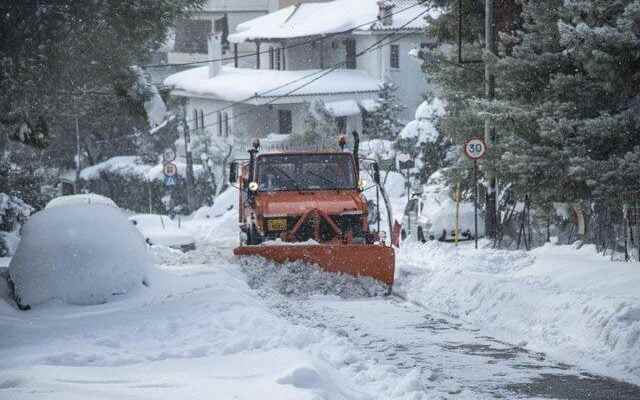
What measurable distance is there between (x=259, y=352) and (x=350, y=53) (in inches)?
1867

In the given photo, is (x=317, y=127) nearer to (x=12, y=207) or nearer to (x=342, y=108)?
(x=342, y=108)

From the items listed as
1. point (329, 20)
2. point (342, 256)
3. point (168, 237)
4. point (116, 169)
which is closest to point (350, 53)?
point (329, 20)

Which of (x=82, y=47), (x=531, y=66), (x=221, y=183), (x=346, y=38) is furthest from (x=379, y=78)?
(x=82, y=47)

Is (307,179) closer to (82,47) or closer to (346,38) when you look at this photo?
(82,47)

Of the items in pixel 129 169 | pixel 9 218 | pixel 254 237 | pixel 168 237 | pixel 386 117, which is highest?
pixel 386 117

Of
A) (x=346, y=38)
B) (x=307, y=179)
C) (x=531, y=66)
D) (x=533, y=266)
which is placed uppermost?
(x=346, y=38)

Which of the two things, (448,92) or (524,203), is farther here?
(448,92)

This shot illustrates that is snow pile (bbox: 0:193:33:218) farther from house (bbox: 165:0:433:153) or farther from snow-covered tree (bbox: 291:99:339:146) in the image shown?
house (bbox: 165:0:433:153)

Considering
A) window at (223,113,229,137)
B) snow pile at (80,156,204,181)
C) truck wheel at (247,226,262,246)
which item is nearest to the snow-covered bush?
truck wheel at (247,226,262,246)

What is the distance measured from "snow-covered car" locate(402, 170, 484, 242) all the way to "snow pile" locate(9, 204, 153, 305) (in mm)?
13465

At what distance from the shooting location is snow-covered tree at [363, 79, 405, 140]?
52500mm

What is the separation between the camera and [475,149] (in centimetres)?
2294

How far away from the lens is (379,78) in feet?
183

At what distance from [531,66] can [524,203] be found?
18.5 feet
